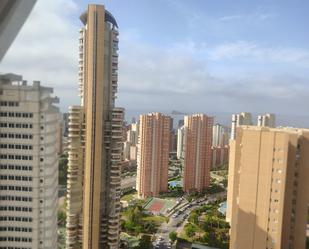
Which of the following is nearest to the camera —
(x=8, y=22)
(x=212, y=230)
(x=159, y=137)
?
(x=8, y=22)

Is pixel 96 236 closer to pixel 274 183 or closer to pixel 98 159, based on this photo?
pixel 98 159

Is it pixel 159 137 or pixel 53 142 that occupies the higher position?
pixel 53 142

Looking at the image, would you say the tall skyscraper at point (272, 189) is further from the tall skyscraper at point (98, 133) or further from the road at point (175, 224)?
the road at point (175, 224)

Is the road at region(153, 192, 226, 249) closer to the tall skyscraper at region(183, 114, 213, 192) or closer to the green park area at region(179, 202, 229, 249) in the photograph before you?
the green park area at region(179, 202, 229, 249)

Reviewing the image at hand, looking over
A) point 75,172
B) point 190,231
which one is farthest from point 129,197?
point 75,172

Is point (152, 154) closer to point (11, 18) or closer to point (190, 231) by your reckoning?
point (190, 231)

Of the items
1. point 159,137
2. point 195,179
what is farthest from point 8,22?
point 195,179
